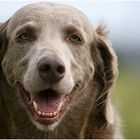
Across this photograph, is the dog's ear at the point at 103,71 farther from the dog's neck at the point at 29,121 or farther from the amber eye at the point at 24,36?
the amber eye at the point at 24,36

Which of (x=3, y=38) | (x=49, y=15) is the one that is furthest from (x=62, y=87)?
(x=3, y=38)

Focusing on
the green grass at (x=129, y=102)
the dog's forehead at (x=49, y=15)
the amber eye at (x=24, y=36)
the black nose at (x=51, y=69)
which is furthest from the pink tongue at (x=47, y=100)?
the green grass at (x=129, y=102)

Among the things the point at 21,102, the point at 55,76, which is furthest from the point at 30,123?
the point at 55,76

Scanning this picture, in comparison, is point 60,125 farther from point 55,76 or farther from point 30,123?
point 55,76

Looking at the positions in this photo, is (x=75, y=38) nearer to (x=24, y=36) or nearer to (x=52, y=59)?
(x=24, y=36)

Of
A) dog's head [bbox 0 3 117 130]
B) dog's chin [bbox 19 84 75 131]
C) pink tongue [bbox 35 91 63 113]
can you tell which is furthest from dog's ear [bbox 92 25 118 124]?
pink tongue [bbox 35 91 63 113]
